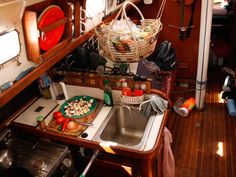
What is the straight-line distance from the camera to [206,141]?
3246mm

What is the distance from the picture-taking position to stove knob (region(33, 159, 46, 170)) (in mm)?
1731

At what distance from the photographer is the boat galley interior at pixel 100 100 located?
5.45 feet

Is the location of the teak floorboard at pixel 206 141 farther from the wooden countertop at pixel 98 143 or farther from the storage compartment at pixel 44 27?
the storage compartment at pixel 44 27

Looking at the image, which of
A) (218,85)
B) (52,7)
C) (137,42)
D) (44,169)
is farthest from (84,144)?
(218,85)

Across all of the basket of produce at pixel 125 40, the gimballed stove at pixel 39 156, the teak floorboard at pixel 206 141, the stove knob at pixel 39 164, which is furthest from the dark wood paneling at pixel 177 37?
the stove knob at pixel 39 164

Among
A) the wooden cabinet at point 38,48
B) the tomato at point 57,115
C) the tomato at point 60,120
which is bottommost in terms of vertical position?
the tomato at point 60,120

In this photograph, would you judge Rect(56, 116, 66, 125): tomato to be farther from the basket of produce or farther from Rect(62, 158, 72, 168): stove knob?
the basket of produce

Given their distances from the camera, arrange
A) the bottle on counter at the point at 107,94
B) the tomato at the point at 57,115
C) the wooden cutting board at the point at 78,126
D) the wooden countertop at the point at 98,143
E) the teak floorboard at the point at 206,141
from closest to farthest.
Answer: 1. the wooden countertop at the point at 98,143
2. the wooden cutting board at the point at 78,126
3. the tomato at the point at 57,115
4. the bottle on counter at the point at 107,94
5. the teak floorboard at the point at 206,141

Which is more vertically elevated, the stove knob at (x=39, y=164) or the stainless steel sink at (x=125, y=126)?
the stove knob at (x=39, y=164)

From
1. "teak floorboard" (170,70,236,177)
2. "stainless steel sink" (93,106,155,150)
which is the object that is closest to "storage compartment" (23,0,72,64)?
"stainless steel sink" (93,106,155,150)

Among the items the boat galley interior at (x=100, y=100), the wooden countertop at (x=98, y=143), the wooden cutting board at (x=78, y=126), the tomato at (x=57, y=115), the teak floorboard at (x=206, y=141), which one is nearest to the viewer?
the boat galley interior at (x=100, y=100)

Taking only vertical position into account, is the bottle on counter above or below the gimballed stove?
above

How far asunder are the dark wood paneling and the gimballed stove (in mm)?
2865

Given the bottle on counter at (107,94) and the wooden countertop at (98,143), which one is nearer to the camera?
the wooden countertop at (98,143)
